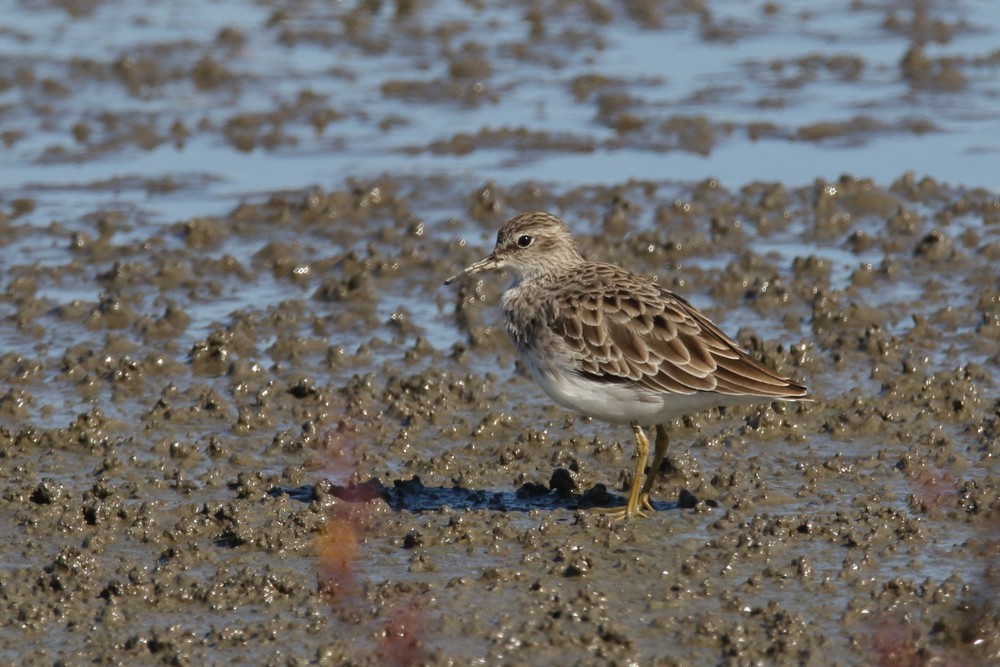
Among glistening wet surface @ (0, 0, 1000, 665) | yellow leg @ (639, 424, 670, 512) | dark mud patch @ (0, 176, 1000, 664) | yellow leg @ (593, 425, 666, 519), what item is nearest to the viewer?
dark mud patch @ (0, 176, 1000, 664)

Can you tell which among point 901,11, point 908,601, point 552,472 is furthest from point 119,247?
point 901,11

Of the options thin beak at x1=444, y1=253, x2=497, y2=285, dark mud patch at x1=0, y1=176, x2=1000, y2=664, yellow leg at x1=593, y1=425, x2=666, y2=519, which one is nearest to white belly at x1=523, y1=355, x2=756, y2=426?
yellow leg at x1=593, y1=425, x2=666, y2=519

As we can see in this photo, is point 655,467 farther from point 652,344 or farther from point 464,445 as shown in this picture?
point 464,445

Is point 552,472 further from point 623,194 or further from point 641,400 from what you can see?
point 623,194

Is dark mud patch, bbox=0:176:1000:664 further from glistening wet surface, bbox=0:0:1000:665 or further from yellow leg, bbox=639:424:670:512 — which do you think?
yellow leg, bbox=639:424:670:512

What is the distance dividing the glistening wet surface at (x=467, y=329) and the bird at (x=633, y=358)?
1.79 feet

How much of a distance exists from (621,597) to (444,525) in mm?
1274

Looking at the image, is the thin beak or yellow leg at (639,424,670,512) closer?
yellow leg at (639,424,670,512)

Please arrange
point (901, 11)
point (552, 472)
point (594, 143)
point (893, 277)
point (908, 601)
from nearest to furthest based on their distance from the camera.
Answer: point (908, 601), point (552, 472), point (893, 277), point (594, 143), point (901, 11)

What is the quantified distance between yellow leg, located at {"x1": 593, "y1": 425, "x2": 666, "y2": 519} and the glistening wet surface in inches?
5.5

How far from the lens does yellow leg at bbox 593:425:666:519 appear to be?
8.67 metres

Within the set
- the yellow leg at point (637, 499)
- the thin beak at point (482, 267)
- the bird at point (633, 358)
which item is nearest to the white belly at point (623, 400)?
the bird at point (633, 358)

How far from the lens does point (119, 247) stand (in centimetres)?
1320

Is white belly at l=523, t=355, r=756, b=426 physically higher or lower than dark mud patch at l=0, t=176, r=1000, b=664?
higher
